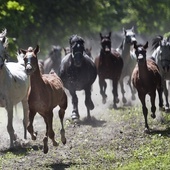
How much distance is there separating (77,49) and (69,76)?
1.20 metres

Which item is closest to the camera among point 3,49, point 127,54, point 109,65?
point 3,49

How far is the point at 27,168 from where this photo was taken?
1400cm

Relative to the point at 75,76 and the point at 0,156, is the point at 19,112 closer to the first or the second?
the point at 75,76

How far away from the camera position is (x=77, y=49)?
20.2 meters

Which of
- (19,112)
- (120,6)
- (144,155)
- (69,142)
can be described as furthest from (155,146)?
(120,6)

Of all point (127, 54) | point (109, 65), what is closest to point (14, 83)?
point (109, 65)

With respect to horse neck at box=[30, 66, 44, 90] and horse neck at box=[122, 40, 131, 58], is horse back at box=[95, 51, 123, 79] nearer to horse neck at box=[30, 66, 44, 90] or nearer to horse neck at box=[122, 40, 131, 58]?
horse neck at box=[122, 40, 131, 58]

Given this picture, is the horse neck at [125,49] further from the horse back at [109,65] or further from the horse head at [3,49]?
the horse head at [3,49]

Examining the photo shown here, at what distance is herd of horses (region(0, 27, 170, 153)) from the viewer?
1457 centimetres

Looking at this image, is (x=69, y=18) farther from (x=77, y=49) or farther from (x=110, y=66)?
(x=77, y=49)

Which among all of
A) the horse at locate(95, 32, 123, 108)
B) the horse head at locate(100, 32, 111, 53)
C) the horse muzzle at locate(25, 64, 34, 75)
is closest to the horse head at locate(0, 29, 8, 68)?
the horse muzzle at locate(25, 64, 34, 75)

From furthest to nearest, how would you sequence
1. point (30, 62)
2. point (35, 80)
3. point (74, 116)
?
point (74, 116) → point (35, 80) → point (30, 62)

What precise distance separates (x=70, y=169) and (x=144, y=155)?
5.90 ft

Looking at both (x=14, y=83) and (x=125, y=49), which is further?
(x=125, y=49)
